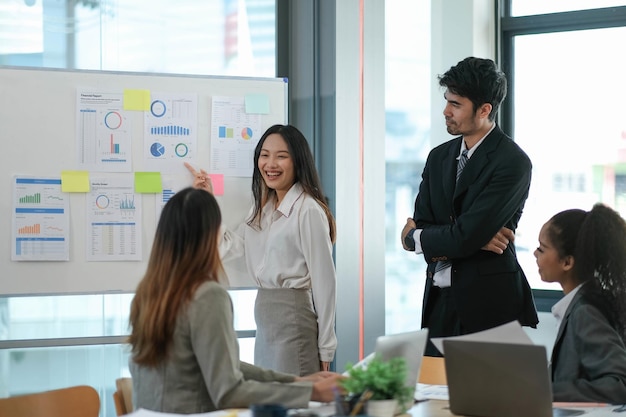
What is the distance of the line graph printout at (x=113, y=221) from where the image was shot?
404 cm

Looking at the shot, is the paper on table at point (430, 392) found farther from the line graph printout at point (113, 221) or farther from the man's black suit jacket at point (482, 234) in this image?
the line graph printout at point (113, 221)

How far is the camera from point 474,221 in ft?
11.5

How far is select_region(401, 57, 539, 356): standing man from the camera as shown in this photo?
357 cm

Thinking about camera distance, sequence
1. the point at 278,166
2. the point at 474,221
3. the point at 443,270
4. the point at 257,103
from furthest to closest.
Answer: the point at 257,103
the point at 278,166
the point at 443,270
the point at 474,221

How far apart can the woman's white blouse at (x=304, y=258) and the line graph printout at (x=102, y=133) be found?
31.5 inches

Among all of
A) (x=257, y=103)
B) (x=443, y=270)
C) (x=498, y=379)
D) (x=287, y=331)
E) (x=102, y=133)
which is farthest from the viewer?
(x=257, y=103)

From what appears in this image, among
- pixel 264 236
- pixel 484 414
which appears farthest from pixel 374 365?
pixel 264 236

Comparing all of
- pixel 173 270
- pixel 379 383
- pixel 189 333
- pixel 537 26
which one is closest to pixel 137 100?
pixel 173 270

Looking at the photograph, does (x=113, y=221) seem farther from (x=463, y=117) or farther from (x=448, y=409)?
(x=448, y=409)

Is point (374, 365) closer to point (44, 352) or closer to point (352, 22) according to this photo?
point (44, 352)

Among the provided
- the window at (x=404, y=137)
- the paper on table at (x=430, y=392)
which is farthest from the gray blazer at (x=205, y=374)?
the window at (x=404, y=137)

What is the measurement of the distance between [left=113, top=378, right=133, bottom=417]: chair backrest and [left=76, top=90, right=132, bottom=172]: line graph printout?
1631 mm

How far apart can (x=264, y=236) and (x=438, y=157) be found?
2.76ft

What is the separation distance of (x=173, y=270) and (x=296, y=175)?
5.26ft
